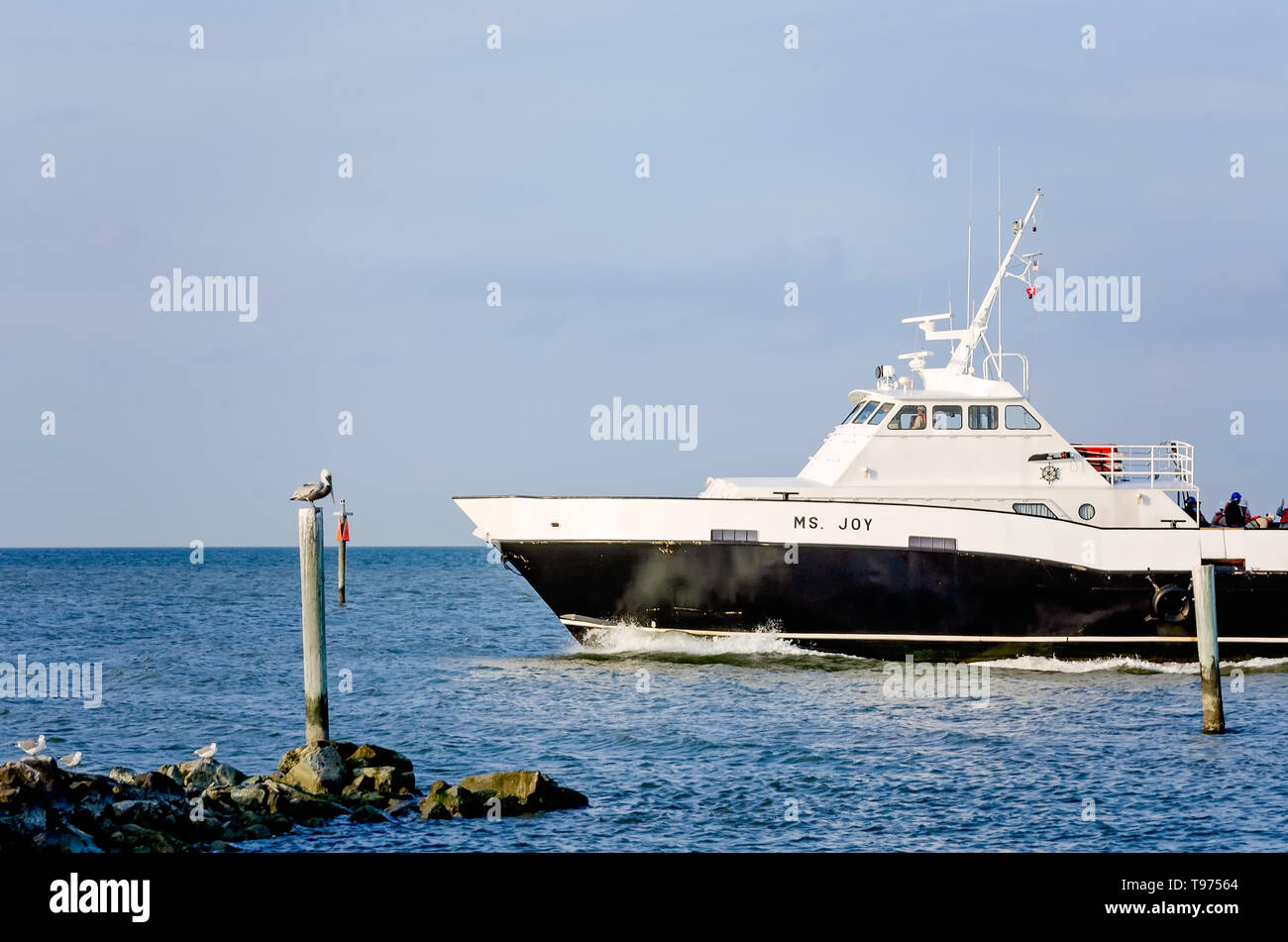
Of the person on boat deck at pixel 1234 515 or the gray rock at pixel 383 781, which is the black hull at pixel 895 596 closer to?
the person on boat deck at pixel 1234 515

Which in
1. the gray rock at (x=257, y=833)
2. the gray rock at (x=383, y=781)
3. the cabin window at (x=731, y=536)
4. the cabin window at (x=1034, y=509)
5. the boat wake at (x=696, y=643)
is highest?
the cabin window at (x=1034, y=509)

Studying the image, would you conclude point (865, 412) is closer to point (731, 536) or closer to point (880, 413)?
point (880, 413)

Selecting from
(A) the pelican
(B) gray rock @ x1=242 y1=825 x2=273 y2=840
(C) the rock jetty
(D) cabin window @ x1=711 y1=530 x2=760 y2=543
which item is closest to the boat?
(D) cabin window @ x1=711 y1=530 x2=760 y2=543

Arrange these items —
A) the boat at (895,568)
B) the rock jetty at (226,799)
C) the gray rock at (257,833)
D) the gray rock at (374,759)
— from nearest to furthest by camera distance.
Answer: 1. the rock jetty at (226,799)
2. the gray rock at (257,833)
3. the gray rock at (374,759)
4. the boat at (895,568)

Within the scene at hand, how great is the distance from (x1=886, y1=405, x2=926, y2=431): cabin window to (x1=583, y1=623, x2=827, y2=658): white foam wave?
486cm

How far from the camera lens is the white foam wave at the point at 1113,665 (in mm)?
26859

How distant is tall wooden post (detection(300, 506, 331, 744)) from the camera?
18281mm

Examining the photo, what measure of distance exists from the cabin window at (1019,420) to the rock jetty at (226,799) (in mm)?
14486

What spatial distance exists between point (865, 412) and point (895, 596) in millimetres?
4592

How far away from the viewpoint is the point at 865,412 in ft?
96.8

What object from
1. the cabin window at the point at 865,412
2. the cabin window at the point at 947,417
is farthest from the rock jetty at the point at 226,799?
the cabin window at the point at 865,412
